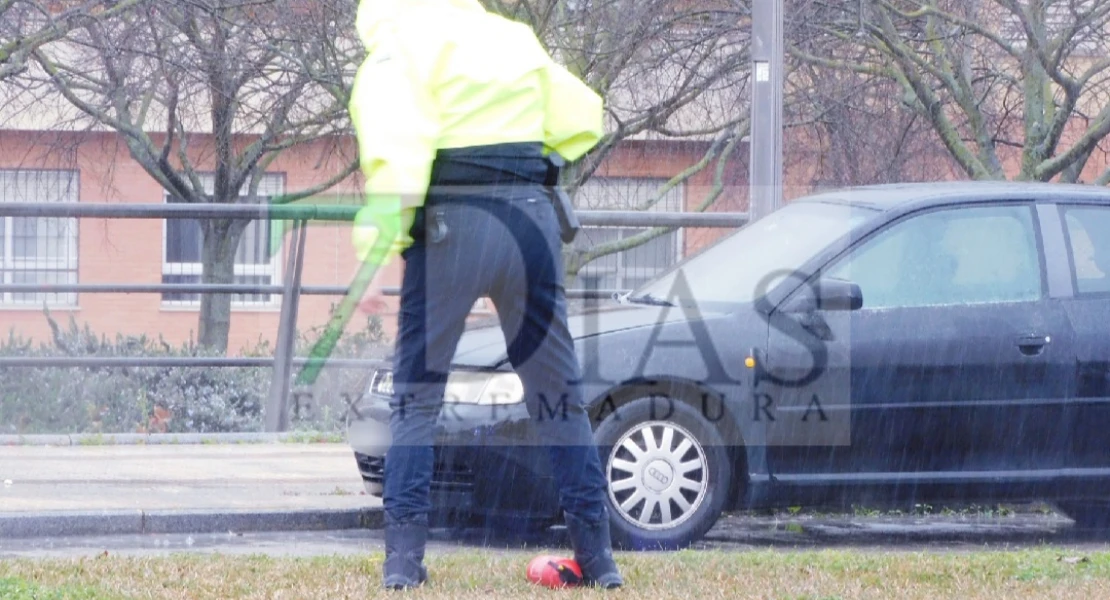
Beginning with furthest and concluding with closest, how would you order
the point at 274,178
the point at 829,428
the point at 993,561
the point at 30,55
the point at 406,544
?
the point at 274,178, the point at 30,55, the point at 829,428, the point at 993,561, the point at 406,544

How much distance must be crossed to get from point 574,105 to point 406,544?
144 cm

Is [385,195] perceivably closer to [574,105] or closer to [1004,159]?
[574,105]

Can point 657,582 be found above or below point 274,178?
below

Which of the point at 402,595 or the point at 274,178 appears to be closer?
the point at 402,595

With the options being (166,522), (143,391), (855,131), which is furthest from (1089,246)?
(855,131)

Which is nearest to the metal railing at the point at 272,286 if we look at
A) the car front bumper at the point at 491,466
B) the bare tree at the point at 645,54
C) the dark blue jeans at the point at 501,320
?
the bare tree at the point at 645,54

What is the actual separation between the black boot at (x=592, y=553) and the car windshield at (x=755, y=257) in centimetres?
189

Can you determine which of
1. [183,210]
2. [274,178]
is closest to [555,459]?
[183,210]

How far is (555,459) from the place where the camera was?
4809 mm

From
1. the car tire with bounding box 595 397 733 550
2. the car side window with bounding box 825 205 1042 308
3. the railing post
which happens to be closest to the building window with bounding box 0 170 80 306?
the railing post

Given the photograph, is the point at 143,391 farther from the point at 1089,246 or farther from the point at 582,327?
the point at 1089,246

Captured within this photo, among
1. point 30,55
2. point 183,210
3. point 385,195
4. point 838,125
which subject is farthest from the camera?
point 838,125

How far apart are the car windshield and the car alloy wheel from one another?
68cm

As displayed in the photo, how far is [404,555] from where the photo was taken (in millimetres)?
4648
